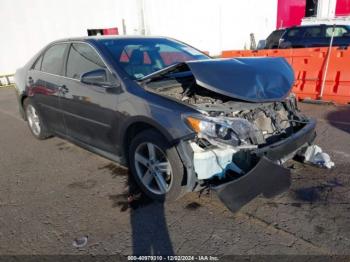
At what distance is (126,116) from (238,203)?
1.46 meters

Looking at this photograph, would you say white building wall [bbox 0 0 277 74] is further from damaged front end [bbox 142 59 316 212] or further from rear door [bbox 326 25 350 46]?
damaged front end [bbox 142 59 316 212]

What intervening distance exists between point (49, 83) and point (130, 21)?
37.9 feet

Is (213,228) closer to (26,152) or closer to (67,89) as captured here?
(67,89)

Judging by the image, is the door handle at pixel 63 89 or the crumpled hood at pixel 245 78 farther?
the door handle at pixel 63 89

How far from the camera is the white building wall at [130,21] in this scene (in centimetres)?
1323

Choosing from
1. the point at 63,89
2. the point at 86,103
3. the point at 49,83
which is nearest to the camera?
the point at 86,103

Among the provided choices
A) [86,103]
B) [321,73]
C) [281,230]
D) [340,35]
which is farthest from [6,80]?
[281,230]

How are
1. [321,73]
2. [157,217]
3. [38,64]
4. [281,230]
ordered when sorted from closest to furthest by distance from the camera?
[281,230]
[157,217]
[38,64]
[321,73]

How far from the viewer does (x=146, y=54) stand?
4234mm

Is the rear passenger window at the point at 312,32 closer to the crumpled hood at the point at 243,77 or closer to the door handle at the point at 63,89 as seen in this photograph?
the crumpled hood at the point at 243,77

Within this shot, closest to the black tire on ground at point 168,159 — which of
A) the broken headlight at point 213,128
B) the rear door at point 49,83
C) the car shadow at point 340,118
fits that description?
the broken headlight at point 213,128

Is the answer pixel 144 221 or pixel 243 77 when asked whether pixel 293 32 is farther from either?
pixel 144 221

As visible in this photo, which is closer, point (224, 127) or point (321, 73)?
point (224, 127)

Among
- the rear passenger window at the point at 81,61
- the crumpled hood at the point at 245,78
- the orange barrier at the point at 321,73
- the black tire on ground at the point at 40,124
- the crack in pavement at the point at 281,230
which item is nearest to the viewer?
the crack in pavement at the point at 281,230
